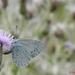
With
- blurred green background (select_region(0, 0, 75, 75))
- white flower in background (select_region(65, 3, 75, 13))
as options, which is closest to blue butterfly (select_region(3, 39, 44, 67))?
blurred green background (select_region(0, 0, 75, 75))

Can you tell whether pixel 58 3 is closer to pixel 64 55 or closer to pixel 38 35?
pixel 38 35

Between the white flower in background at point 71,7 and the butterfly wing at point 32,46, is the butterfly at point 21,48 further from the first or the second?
the white flower in background at point 71,7

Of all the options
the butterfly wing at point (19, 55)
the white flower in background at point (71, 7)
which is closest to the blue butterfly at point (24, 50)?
the butterfly wing at point (19, 55)

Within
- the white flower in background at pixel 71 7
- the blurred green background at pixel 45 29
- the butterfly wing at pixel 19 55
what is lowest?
the butterfly wing at pixel 19 55

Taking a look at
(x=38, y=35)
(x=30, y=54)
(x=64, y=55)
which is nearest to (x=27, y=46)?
(x=30, y=54)

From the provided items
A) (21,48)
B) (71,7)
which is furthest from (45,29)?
(21,48)

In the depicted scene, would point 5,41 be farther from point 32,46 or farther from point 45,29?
point 45,29
